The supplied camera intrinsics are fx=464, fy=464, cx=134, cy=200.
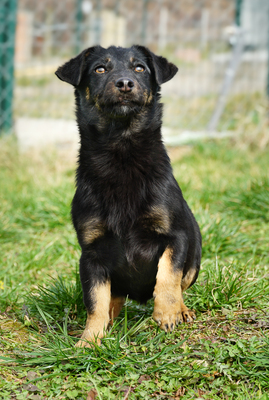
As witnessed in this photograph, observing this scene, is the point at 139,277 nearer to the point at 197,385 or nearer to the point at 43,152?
the point at 197,385

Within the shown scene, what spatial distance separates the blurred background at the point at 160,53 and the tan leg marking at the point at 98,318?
4483 millimetres

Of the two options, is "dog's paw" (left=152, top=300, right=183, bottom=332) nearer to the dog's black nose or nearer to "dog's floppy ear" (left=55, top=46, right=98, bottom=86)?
the dog's black nose

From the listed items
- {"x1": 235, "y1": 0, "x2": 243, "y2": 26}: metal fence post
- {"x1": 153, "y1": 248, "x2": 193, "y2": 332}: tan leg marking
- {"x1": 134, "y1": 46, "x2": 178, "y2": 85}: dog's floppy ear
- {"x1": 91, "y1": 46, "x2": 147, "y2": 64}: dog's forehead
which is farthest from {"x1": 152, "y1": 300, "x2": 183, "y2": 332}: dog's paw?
{"x1": 235, "y1": 0, "x2": 243, "y2": 26}: metal fence post

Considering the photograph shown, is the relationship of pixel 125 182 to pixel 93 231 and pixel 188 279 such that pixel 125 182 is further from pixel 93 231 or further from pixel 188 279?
pixel 188 279

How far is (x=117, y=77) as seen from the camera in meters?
2.74

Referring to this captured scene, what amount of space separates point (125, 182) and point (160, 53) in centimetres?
549

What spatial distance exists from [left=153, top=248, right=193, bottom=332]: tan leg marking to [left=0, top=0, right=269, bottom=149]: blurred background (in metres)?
4.62

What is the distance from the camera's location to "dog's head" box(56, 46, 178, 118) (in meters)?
2.70

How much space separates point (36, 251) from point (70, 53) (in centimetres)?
451

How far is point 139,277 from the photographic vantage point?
2.63 metres

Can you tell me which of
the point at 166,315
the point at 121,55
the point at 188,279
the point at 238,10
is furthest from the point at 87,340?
the point at 238,10

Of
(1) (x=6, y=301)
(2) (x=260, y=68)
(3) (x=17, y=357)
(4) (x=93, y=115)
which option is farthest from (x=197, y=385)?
(2) (x=260, y=68)

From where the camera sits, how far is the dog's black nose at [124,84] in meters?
2.66

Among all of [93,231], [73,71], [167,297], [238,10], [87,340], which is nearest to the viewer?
[87,340]
